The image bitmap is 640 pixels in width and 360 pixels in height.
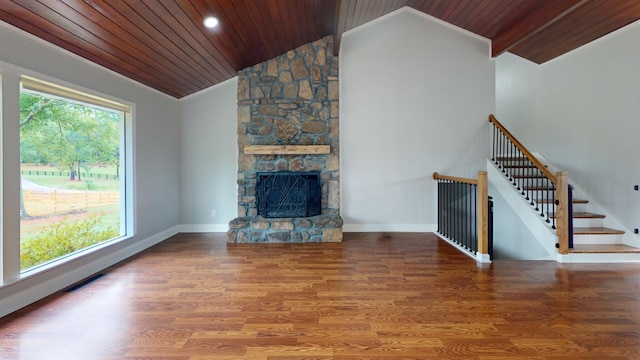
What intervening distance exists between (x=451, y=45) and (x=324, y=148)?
2782 mm

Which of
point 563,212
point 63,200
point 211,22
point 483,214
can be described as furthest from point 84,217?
point 563,212

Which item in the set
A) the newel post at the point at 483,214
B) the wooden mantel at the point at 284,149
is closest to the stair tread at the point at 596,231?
the newel post at the point at 483,214

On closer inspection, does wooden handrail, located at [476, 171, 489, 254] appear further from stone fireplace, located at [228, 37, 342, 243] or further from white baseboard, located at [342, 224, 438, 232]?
stone fireplace, located at [228, 37, 342, 243]

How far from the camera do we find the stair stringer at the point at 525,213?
12.9 feet

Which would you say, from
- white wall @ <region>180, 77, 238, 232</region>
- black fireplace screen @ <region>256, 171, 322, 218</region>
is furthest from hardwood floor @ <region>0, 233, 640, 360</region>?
white wall @ <region>180, 77, 238, 232</region>

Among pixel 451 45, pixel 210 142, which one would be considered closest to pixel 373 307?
pixel 210 142

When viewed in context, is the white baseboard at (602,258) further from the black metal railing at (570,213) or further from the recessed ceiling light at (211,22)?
the recessed ceiling light at (211,22)

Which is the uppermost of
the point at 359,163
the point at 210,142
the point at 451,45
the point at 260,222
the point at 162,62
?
the point at 451,45

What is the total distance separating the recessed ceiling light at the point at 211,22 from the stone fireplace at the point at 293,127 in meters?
1.60

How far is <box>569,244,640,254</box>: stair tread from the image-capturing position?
3.70 m

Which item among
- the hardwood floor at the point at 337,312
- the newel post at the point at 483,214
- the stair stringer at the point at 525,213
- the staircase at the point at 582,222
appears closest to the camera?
the hardwood floor at the point at 337,312

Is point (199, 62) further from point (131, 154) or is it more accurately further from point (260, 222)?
point (260, 222)

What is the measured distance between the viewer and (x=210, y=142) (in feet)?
17.1

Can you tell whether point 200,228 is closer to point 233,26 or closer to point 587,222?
point 233,26
